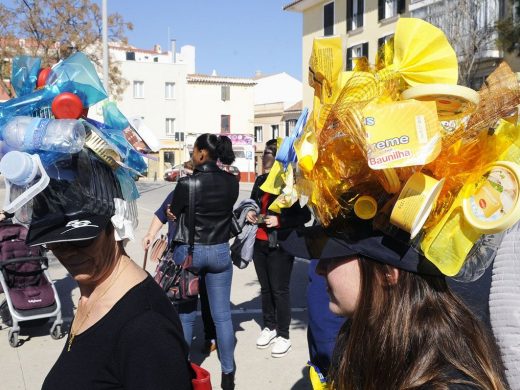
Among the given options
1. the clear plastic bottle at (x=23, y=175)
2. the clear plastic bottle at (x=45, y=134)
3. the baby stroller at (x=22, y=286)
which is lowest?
the baby stroller at (x=22, y=286)

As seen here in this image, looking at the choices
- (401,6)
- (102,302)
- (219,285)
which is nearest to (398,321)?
(102,302)

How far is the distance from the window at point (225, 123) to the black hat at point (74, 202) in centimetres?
4890

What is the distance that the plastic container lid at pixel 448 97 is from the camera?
4.05 ft

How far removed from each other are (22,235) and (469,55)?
1448 centimetres

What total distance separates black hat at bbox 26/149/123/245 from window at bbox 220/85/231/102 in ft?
160

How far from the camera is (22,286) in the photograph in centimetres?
525

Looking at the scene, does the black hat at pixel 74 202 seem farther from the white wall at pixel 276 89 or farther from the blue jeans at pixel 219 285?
the white wall at pixel 276 89

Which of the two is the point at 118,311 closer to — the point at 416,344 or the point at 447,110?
the point at 416,344

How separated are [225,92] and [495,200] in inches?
1960

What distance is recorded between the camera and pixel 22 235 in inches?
216

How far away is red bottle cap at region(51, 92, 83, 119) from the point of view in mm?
1896

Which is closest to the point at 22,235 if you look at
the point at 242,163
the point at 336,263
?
the point at 336,263

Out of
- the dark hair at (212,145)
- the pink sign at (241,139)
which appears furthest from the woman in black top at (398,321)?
the pink sign at (241,139)

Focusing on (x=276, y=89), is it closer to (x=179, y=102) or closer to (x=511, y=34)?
(x=179, y=102)
